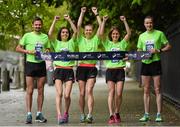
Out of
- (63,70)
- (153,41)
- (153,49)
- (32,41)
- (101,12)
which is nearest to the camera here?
(153,49)

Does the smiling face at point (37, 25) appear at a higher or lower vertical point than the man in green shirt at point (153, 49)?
higher

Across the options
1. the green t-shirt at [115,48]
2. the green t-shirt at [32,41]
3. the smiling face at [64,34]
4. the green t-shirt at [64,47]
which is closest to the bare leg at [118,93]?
the green t-shirt at [115,48]

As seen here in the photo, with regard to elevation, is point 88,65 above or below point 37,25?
below

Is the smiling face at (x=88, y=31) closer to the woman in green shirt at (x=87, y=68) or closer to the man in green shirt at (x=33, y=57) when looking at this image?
the woman in green shirt at (x=87, y=68)

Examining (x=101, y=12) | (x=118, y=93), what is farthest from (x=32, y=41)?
(x=101, y=12)

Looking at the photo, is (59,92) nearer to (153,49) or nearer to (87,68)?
(87,68)

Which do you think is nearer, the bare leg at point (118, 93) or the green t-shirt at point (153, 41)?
the green t-shirt at point (153, 41)

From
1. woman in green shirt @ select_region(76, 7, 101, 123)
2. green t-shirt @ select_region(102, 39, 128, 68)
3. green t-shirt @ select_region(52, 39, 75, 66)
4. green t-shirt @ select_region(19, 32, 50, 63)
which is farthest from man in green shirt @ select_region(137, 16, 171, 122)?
green t-shirt @ select_region(19, 32, 50, 63)

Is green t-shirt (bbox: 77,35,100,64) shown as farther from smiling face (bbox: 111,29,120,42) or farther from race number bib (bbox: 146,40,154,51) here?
race number bib (bbox: 146,40,154,51)

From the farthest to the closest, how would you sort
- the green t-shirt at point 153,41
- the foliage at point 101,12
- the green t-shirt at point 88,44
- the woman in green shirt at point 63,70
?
the foliage at point 101,12, the green t-shirt at point 88,44, the woman in green shirt at point 63,70, the green t-shirt at point 153,41

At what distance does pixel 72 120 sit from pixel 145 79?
1.82 metres

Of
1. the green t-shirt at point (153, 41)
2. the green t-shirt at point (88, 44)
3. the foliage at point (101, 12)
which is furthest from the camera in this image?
the foliage at point (101, 12)

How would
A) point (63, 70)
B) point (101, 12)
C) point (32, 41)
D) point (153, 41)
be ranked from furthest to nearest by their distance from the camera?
point (101, 12)
point (32, 41)
point (63, 70)
point (153, 41)

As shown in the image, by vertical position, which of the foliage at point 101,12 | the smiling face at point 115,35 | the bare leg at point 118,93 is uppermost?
the foliage at point 101,12
